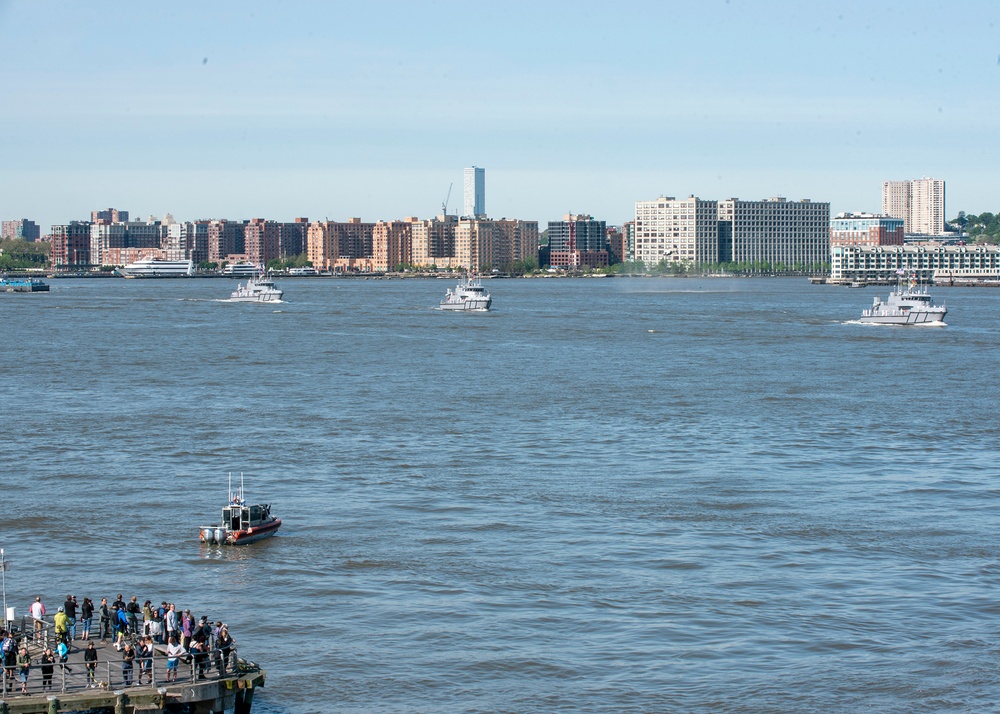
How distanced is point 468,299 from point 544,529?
130729mm

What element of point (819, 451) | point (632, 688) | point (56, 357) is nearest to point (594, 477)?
point (819, 451)

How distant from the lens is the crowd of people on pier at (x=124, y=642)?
1044 inches

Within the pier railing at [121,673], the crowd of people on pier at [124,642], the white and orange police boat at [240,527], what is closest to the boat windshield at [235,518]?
the white and orange police boat at [240,527]

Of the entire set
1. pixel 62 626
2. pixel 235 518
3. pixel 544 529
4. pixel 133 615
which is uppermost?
pixel 235 518

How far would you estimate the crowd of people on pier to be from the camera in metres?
26.5

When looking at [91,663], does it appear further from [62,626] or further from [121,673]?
[62,626]

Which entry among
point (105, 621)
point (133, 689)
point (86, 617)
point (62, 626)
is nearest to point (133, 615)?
point (105, 621)

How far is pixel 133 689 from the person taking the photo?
1032 inches

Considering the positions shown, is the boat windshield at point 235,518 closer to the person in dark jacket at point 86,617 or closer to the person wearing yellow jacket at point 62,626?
the person in dark jacket at point 86,617

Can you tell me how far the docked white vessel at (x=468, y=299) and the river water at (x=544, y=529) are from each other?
84888 mm

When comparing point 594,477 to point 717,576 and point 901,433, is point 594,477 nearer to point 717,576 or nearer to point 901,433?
point 717,576

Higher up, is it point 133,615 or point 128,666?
point 133,615

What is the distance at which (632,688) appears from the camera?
1153 inches

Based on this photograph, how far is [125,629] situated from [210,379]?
181 feet
